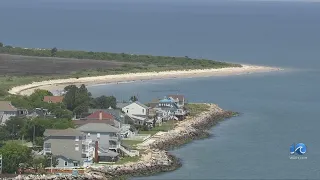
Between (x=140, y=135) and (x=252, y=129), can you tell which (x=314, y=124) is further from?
(x=140, y=135)

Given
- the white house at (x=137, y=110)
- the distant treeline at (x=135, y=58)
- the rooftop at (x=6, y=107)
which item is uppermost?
the distant treeline at (x=135, y=58)

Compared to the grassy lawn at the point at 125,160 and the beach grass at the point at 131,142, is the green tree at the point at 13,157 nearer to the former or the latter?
the grassy lawn at the point at 125,160

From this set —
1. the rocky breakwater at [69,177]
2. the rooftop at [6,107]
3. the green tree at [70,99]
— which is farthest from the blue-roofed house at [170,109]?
the rocky breakwater at [69,177]

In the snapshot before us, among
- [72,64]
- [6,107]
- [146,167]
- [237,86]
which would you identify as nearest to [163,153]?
[146,167]

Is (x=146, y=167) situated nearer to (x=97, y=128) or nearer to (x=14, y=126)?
(x=97, y=128)

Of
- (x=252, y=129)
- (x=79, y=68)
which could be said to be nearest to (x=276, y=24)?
(x=79, y=68)

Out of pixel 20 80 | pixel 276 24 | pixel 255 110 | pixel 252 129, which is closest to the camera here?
pixel 252 129
